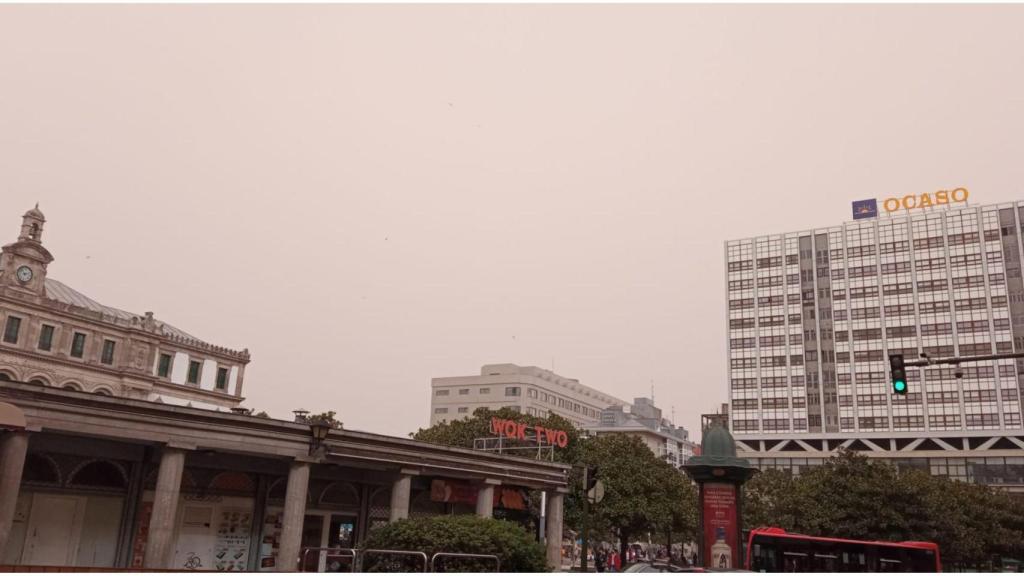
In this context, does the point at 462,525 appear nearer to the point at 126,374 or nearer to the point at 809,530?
the point at 809,530

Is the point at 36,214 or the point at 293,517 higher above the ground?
the point at 36,214

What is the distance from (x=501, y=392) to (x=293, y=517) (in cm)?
11070

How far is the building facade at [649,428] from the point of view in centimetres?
15062

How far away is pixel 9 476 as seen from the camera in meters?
23.3

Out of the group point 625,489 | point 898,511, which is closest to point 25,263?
point 625,489

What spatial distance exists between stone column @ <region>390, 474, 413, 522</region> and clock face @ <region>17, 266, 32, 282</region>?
4235 centimetres

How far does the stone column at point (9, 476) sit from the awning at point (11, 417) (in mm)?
600

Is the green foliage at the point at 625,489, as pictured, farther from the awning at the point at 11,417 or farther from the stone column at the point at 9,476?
the awning at the point at 11,417

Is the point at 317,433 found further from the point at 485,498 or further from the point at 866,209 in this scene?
the point at 866,209

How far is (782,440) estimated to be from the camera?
9731 centimetres

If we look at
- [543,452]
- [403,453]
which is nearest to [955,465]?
[543,452]

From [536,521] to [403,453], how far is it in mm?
14700

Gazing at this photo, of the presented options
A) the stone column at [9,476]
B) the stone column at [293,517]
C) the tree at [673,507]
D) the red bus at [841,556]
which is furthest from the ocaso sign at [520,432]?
the stone column at [9,476]

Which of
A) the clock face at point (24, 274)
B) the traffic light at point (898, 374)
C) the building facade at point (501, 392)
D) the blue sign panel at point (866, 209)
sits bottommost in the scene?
the traffic light at point (898, 374)
